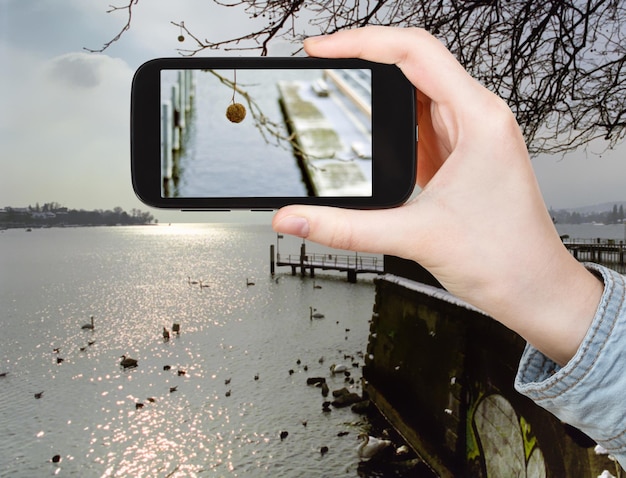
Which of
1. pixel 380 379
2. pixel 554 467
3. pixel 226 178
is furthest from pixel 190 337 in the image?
pixel 226 178

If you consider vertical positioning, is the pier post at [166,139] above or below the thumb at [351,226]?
above

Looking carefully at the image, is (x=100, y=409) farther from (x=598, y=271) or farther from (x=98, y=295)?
(x=98, y=295)

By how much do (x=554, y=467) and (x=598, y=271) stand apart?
6.82 metres

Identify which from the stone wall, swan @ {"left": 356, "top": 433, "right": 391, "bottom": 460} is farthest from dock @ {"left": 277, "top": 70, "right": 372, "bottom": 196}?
swan @ {"left": 356, "top": 433, "right": 391, "bottom": 460}

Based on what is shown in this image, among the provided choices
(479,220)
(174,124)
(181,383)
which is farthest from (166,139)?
(181,383)

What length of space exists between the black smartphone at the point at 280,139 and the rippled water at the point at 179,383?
14156 millimetres

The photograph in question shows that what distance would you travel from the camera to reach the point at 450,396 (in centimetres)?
1023

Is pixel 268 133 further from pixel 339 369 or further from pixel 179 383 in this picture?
pixel 179 383

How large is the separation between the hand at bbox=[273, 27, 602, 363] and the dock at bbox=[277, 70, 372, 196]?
0.25 meters

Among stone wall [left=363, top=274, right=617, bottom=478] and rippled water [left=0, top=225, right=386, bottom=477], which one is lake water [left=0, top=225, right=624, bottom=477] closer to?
rippled water [left=0, top=225, right=386, bottom=477]

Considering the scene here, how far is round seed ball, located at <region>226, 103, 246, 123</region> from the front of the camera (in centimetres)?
172

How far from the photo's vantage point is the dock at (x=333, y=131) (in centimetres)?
150

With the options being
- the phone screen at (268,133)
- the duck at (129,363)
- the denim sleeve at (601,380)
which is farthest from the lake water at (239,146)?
the duck at (129,363)

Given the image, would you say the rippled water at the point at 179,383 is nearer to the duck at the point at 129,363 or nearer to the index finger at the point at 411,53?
the duck at the point at 129,363
